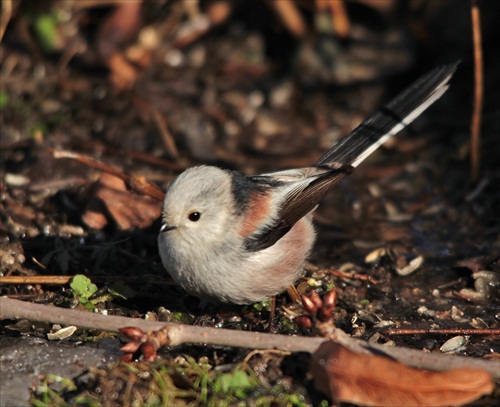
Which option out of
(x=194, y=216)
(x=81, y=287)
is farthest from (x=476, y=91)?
(x=81, y=287)

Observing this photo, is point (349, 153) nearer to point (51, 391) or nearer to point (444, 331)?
point (444, 331)

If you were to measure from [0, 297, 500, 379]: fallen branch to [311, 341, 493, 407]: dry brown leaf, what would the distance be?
10cm

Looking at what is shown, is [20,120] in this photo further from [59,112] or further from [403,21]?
[403,21]

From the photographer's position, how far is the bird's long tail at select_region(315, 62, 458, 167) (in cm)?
464

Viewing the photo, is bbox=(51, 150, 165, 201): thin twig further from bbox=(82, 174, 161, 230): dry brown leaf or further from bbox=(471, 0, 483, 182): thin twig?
bbox=(471, 0, 483, 182): thin twig

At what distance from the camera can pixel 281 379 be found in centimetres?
345

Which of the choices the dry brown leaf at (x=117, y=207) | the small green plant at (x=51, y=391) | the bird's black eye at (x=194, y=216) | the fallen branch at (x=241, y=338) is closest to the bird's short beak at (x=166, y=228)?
the bird's black eye at (x=194, y=216)

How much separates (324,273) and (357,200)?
1.21 m

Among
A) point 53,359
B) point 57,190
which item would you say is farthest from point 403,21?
point 53,359

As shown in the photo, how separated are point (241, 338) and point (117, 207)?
180 cm

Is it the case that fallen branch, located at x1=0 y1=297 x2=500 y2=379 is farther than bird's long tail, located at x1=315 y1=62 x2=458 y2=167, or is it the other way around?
bird's long tail, located at x1=315 y1=62 x2=458 y2=167

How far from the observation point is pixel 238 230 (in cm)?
407

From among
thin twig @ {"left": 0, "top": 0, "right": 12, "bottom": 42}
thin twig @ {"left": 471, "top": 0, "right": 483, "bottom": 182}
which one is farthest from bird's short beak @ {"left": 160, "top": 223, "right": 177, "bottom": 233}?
thin twig @ {"left": 0, "top": 0, "right": 12, "bottom": 42}

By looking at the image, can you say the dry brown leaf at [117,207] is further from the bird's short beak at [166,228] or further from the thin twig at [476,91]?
the thin twig at [476,91]
